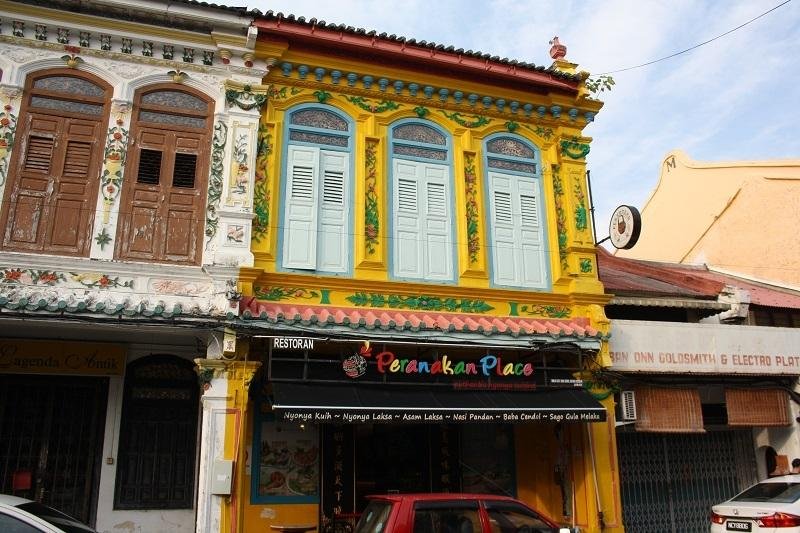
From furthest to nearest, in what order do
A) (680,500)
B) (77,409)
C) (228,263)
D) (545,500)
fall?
(680,500), (545,500), (77,409), (228,263)

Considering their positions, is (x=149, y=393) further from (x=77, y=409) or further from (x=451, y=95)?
(x=451, y=95)

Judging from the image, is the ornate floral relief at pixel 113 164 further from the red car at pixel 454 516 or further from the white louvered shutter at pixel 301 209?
the red car at pixel 454 516

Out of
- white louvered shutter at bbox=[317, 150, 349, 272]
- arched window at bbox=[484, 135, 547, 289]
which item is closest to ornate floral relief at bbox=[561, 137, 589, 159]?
arched window at bbox=[484, 135, 547, 289]

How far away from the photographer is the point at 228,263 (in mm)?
9883

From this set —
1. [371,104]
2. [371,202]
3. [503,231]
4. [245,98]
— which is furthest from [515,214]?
[245,98]

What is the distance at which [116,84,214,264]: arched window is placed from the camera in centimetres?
998

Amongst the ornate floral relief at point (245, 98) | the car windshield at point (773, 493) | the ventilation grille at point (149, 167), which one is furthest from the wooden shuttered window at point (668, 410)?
the ventilation grille at point (149, 167)

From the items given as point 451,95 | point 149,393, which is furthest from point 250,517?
point 451,95

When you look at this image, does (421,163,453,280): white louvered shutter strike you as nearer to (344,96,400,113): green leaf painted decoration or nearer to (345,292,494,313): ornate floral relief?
(345,292,494,313): ornate floral relief

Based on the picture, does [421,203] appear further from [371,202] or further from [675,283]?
[675,283]

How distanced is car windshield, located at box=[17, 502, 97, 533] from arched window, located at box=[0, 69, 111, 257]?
4265mm

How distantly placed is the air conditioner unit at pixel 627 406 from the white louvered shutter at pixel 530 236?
2.37m

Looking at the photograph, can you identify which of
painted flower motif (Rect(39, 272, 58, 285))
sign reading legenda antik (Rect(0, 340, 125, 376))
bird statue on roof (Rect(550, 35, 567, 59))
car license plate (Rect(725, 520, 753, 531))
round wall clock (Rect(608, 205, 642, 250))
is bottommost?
car license plate (Rect(725, 520, 753, 531))

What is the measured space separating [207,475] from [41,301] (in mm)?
3110
